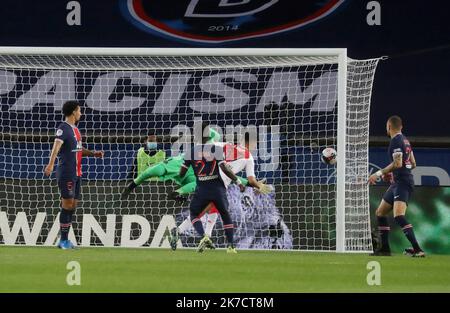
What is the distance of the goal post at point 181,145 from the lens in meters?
16.5

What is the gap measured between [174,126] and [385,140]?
136 inches

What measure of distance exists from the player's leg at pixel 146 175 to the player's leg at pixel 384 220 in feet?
10.8

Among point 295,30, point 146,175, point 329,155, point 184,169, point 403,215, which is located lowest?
point 403,215

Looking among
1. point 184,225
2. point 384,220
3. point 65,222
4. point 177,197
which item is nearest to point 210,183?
point 184,225

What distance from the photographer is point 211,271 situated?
12.4 m

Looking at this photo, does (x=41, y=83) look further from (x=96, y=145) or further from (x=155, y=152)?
(x=155, y=152)

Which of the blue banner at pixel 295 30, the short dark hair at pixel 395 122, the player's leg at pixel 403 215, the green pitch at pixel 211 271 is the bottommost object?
the green pitch at pixel 211 271

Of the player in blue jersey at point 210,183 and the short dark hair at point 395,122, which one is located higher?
the short dark hair at point 395,122

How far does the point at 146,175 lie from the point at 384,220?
11.5ft

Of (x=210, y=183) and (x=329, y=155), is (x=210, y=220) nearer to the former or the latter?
(x=210, y=183)

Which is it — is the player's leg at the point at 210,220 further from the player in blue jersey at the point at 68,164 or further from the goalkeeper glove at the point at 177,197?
the player in blue jersey at the point at 68,164

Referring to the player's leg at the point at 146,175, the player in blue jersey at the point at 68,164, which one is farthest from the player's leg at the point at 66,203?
the player's leg at the point at 146,175

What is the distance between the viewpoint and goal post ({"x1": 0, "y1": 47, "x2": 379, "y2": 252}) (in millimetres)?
16531

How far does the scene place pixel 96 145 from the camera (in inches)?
833
